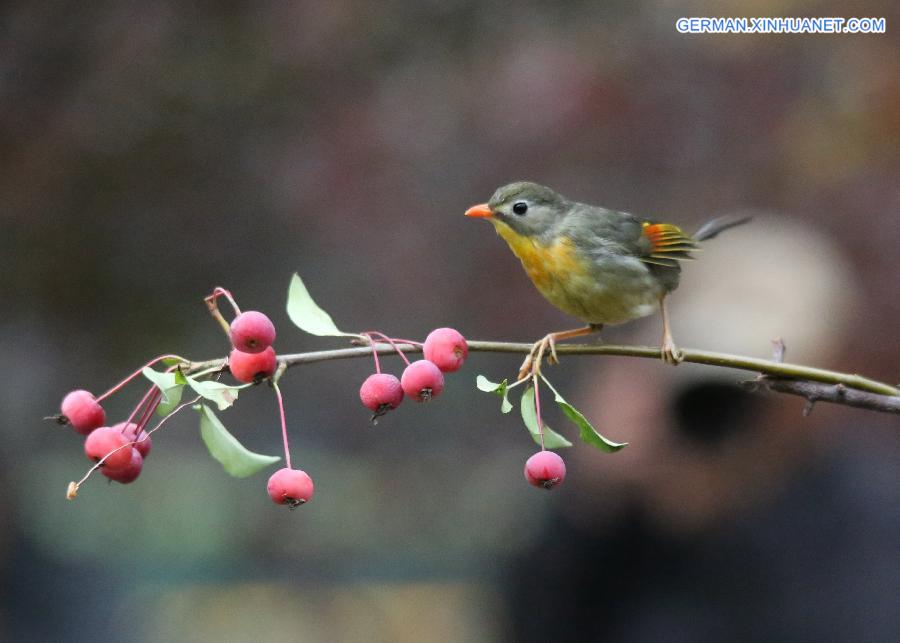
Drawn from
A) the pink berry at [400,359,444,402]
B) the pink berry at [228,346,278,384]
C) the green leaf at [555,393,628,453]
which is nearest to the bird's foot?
the green leaf at [555,393,628,453]

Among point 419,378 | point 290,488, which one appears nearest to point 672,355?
point 419,378

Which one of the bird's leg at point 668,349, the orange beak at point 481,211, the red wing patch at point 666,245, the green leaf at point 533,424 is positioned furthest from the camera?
the red wing patch at point 666,245

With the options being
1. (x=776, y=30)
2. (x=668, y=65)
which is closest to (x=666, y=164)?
(x=668, y=65)

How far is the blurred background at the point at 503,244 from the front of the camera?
3.36 metres

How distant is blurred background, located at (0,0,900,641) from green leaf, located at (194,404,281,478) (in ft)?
7.15

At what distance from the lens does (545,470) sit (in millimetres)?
1445

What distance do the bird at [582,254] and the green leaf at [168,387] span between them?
2.76ft

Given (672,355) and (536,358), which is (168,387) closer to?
(536,358)

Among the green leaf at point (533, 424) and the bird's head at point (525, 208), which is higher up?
the bird's head at point (525, 208)

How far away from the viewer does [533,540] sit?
417 centimetres

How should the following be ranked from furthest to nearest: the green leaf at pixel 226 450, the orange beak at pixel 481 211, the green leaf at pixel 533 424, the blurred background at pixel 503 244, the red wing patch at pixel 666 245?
the blurred background at pixel 503 244 → the red wing patch at pixel 666 245 → the orange beak at pixel 481 211 → the green leaf at pixel 533 424 → the green leaf at pixel 226 450

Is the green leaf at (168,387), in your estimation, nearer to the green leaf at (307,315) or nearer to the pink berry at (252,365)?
the pink berry at (252,365)

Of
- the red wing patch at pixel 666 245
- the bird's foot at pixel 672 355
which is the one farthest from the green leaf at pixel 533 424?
the red wing patch at pixel 666 245

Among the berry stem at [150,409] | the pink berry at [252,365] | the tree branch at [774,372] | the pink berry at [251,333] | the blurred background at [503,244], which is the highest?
the pink berry at [251,333]
